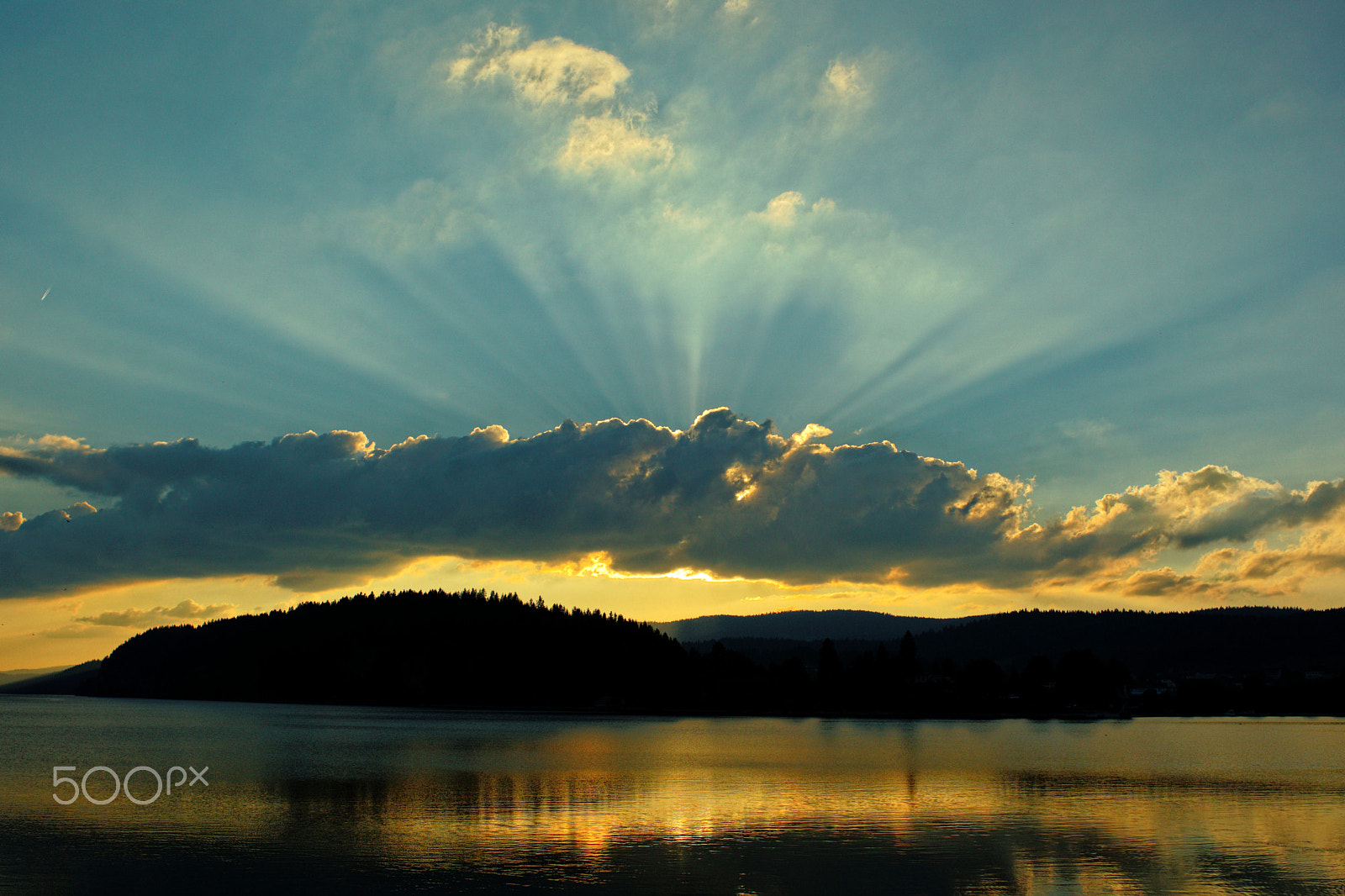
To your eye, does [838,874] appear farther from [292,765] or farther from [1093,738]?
[1093,738]

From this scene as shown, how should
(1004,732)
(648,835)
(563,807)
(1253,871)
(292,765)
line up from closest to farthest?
(1253,871)
(648,835)
(563,807)
(292,765)
(1004,732)

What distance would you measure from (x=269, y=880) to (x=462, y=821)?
54.9 ft

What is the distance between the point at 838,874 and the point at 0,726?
590 feet

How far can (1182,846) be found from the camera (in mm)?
50000

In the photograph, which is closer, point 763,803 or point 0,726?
point 763,803

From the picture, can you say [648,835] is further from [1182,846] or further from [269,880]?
[1182,846]

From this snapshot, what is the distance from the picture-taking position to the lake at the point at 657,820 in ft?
130

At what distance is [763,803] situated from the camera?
63.1 metres

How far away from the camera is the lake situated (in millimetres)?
39531

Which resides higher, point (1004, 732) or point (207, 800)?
point (207, 800)

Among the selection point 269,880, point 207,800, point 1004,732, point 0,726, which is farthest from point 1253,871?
point 0,726

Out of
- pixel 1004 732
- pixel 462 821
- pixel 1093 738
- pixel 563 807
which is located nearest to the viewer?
pixel 462 821

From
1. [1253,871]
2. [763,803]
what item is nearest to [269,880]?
[763,803]

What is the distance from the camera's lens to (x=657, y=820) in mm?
55000
